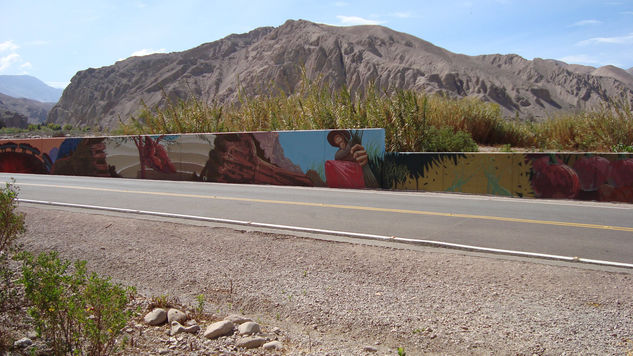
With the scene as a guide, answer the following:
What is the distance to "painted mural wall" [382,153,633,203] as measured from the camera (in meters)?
12.4

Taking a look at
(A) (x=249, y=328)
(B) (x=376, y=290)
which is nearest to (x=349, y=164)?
(B) (x=376, y=290)

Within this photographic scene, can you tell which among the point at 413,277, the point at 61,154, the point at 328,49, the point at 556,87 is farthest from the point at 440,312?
the point at 556,87

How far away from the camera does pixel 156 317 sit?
16.6 ft

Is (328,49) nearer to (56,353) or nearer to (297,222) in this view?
(297,222)

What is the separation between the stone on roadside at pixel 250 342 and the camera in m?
4.47

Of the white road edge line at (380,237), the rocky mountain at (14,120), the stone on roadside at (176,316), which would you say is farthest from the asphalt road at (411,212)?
the rocky mountain at (14,120)

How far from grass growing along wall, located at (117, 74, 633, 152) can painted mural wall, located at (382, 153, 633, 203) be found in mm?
3337

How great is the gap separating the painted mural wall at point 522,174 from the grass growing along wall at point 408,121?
3337 millimetres

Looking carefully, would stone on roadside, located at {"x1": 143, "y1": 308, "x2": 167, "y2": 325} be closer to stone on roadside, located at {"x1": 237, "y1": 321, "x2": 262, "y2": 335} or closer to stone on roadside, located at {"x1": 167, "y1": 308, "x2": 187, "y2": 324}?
stone on roadside, located at {"x1": 167, "y1": 308, "x2": 187, "y2": 324}

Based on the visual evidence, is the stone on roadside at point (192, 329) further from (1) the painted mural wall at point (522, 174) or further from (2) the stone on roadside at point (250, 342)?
(1) the painted mural wall at point (522, 174)

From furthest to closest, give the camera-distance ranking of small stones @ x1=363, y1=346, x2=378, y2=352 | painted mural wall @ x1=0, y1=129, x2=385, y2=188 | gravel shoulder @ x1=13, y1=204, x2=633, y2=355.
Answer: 1. painted mural wall @ x1=0, y1=129, x2=385, y2=188
2. gravel shoulder @ x1=13, y1=204, x2=633, y2=355
3. small stones @ x1=363, y1=346, x2=378, y2=352

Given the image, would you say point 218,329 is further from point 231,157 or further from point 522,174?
point 231,157

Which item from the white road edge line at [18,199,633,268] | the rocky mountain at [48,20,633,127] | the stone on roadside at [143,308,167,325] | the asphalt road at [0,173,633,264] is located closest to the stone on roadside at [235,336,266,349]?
the stone on roadside at [143,308,167,325]

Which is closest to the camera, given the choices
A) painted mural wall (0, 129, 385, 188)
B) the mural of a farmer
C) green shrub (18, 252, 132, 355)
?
green shrub (18, 252, 132, 355)
